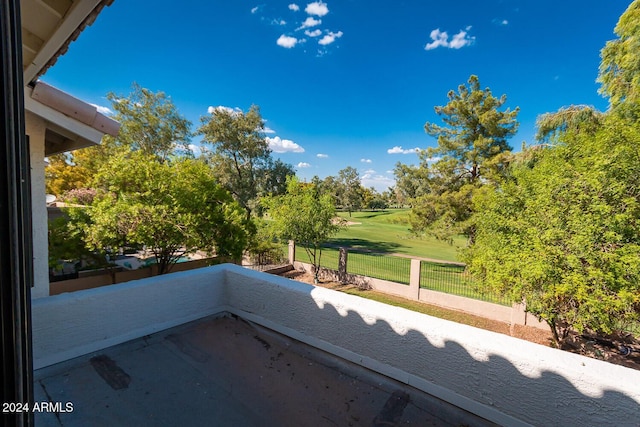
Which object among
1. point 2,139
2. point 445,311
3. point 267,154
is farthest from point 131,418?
point 267,154

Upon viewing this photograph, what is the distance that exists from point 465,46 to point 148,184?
57.2 feet

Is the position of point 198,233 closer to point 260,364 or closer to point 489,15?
point 260,364

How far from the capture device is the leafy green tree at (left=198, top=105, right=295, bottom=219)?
19500mm

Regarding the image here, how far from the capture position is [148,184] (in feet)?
22.9

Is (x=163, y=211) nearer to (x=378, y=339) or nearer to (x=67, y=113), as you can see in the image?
(x=67, y=113)

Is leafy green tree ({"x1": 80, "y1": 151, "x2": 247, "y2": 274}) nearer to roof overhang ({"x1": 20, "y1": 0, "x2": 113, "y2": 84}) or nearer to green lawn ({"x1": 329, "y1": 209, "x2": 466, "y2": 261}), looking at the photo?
roof overhang ({"x1": 20, "y1": 0, "x2": 113, "y2": 84})

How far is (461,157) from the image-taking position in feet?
53.1

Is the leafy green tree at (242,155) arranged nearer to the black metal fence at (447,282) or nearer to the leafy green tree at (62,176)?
the leafy green tree at (62,176)

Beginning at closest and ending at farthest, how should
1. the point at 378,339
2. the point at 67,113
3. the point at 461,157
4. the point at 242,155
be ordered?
1. the point at 378,339
2. the point at 67,113
3. the point at 461,157
4. the point at 242,155

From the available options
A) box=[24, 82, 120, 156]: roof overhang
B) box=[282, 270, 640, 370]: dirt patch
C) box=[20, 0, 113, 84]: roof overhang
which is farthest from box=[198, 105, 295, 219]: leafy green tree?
box=[20, 0, 113, 84]: roof overhang

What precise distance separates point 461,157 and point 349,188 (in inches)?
1554

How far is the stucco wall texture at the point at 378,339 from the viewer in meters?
1.87

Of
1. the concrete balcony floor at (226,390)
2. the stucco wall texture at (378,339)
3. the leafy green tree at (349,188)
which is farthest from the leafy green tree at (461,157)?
the leafy green tree at (349,188)

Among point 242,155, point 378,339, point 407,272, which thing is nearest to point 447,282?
point 407,272
